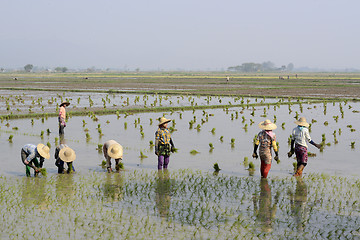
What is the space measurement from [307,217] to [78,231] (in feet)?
11.6

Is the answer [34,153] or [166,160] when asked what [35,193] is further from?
[166,160]

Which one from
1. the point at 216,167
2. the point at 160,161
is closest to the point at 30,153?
the point at 160,161

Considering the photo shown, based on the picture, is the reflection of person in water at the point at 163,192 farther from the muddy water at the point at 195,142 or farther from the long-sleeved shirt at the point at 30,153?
the long-sleeved shirt at the point at 30,153

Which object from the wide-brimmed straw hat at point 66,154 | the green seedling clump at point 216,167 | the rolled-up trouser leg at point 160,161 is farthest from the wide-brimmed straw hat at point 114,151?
the green seedling clump at point 216,167

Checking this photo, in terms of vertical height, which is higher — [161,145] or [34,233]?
[161,145]

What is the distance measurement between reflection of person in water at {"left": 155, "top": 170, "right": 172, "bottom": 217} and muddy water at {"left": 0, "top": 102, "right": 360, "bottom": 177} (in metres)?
1.06

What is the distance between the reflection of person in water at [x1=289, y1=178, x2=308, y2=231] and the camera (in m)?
7.11

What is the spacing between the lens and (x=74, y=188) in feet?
29.8

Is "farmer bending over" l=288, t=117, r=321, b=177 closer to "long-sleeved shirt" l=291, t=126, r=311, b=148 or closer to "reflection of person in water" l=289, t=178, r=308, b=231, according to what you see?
"long-sleeved shirt" l=291, t=126, r=311, b=148

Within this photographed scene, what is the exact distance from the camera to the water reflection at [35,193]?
8.01 meters

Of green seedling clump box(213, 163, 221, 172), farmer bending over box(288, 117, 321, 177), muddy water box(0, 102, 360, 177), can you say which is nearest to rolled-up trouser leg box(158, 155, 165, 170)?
→ muddy water box(0, 102, 360, 177)

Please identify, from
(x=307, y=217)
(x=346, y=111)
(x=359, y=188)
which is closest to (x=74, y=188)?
(x=307, y=217)

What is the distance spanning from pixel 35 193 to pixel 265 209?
14.0 feet

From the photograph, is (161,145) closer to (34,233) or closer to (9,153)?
(34,233)
